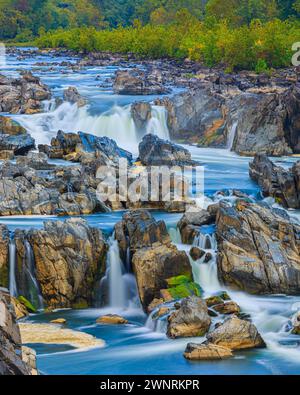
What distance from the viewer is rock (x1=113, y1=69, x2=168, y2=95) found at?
4594 centimetres

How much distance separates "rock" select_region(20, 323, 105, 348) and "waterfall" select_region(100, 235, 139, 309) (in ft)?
7.55

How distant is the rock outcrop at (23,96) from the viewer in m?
40.9

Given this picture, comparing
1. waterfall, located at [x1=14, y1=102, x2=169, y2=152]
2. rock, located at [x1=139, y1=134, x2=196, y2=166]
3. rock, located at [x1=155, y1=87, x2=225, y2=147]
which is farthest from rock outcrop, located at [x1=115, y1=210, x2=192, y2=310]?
rock, located at [x1=155, y1=87, x2=225, y2=147]

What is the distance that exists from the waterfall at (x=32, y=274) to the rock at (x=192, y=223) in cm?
390

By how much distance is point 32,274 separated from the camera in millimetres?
20234

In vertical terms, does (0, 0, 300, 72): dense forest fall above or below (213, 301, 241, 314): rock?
above

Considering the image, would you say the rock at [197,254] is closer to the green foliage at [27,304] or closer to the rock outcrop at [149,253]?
the rock outcrop at [149,253]

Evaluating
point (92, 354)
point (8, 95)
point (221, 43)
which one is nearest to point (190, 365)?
point (92, 354)

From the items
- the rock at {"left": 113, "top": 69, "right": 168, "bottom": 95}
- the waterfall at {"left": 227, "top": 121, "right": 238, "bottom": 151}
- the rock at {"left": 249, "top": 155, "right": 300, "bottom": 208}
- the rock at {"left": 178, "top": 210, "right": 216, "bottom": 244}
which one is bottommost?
the rock at {"left": 178, "top": 210, "right": 216, "bottom": 244}

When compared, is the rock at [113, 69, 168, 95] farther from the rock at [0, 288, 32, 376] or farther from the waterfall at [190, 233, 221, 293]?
the rock at [0, 288, 32, 376]

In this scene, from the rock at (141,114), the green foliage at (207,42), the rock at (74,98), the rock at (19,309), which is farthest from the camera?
the green foliage at (207,42)

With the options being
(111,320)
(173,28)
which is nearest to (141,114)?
(111,320)

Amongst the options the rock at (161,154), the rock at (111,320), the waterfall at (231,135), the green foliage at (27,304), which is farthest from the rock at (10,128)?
the rock at (111,320)

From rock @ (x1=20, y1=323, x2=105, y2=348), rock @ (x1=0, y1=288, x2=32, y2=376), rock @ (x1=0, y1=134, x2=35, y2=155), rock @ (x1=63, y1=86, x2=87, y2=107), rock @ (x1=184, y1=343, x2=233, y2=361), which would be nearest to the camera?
rock @ (x1=0, y1=288, x2=32, y2=376)
